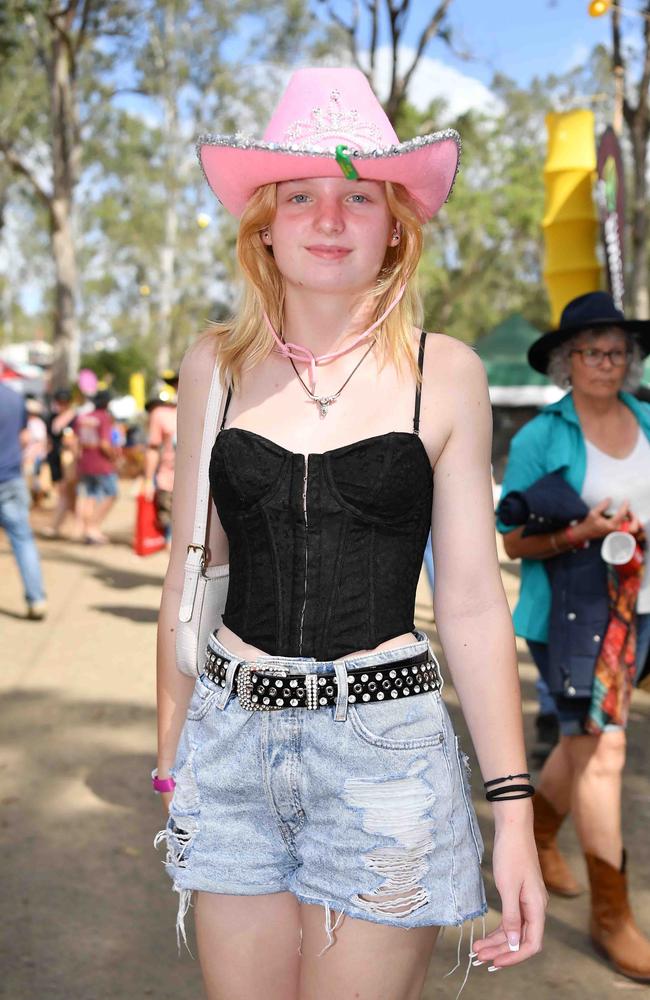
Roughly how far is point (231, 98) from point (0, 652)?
2857 cm

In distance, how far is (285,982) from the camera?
6.41 ft

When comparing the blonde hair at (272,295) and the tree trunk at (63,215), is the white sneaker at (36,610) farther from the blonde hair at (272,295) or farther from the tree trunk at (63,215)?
the tree trunk at (63,215)

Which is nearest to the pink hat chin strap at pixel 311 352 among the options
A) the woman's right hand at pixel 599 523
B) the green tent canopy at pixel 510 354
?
the woman's right hand at pixel 599 523

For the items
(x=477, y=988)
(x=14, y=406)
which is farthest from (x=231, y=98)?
(x=477, y=988)

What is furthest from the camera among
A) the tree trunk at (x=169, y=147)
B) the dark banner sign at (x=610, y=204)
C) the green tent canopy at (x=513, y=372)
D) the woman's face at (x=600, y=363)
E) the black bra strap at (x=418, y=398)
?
the tree trunk at (x=169, y=147)

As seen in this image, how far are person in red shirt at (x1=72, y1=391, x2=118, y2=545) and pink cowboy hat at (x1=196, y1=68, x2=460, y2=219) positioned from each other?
10896 mm

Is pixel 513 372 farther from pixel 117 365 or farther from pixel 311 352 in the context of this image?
pixel 117 365

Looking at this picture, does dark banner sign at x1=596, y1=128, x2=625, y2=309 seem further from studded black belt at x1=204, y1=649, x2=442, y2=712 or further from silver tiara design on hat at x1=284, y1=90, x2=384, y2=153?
studded black belt at x1=204, y1=649, x2=442, y2=712

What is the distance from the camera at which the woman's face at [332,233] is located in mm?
1982

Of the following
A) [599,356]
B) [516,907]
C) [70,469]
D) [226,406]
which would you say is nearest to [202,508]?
[226,406]

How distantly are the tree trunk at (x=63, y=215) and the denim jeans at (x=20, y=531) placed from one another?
36.1 feet

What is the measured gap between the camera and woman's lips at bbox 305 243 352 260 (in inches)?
77.9

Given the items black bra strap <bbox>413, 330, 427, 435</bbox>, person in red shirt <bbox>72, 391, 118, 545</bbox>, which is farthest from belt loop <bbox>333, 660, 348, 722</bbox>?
person in red shirt <bbox>72, 391, 118, 545</bbox>

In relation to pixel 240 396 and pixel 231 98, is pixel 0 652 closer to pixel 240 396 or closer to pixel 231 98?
pixel 240 396
